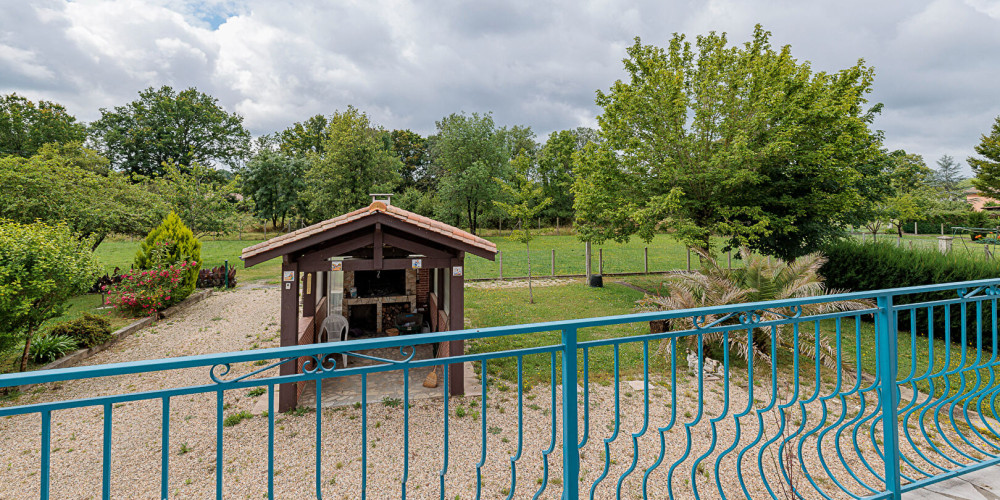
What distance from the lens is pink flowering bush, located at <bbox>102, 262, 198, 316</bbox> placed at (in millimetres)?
8695

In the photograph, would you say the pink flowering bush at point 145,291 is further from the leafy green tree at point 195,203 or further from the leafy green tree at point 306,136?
the leafy green tree at point 306,136

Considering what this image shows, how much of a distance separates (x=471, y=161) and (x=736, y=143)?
80.8ft

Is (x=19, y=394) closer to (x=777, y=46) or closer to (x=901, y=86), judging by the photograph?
(x=777, y=46)

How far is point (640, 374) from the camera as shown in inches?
228

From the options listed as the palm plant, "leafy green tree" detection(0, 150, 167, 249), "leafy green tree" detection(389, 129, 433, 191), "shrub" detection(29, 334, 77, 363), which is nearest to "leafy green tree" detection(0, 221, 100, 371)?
"shrub" detection(29, 334, 77, 363)

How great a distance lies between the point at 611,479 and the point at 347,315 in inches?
238

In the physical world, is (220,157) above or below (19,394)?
above

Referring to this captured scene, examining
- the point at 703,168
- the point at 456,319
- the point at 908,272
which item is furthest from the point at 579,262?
the point at 456,319

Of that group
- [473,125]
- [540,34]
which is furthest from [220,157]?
[540,34]

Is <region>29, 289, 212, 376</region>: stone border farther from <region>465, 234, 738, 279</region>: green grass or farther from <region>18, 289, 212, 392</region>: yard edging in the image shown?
<region>465, 234, 738, 279</region>: green grass

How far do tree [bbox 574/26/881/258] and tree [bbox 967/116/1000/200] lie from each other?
2615 cm

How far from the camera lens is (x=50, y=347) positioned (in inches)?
240

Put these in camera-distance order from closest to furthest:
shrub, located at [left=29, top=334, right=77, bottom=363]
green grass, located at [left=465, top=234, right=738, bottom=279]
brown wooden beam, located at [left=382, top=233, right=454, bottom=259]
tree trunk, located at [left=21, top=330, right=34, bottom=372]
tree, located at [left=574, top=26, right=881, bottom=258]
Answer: brown wooden beam, located at [left=382, top=233, right=454, bottom=259], tree trunk, located at [left=21, top=330, right=34, bottom=372], shrub, located at [left=29, top=334, right=77, bottom=363], tree, located at [left=574, top=26, right=881, bottom=258], green grass, located at [left=465, top=234, right=738, bottom=279]

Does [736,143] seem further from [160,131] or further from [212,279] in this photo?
[160,131]
